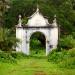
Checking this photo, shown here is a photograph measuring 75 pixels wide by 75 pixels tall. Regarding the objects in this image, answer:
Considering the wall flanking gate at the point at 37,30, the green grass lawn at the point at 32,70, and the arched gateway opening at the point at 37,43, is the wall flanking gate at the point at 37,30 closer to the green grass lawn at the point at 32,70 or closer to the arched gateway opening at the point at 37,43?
the arched gateway opening at the point at 37,43

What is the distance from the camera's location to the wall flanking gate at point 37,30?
36.2 meters

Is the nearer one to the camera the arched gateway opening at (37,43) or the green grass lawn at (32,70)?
the green grass lawn at (32,70)

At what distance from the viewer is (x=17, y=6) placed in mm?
50031

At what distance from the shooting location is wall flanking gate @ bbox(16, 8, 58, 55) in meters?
36.2

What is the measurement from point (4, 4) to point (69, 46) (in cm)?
1200

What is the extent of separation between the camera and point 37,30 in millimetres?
36531

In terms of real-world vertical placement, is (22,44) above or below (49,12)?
below

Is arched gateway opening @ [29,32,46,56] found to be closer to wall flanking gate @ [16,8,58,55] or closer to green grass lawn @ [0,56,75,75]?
wall flanking gate @ [16,8,58,55]

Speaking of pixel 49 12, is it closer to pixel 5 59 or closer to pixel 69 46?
pixel 69 46

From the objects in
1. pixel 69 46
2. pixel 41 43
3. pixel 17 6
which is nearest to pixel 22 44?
pixel 69 46

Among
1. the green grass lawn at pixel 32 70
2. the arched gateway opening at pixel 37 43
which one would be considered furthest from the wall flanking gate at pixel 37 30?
the green grass lawn at pixel 32 70

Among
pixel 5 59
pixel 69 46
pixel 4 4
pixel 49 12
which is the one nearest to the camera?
pixel 5 59

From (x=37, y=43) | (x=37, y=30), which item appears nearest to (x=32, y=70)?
(x=37, y=30)

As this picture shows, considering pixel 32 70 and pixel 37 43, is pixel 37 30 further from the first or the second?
pixel 32 70
